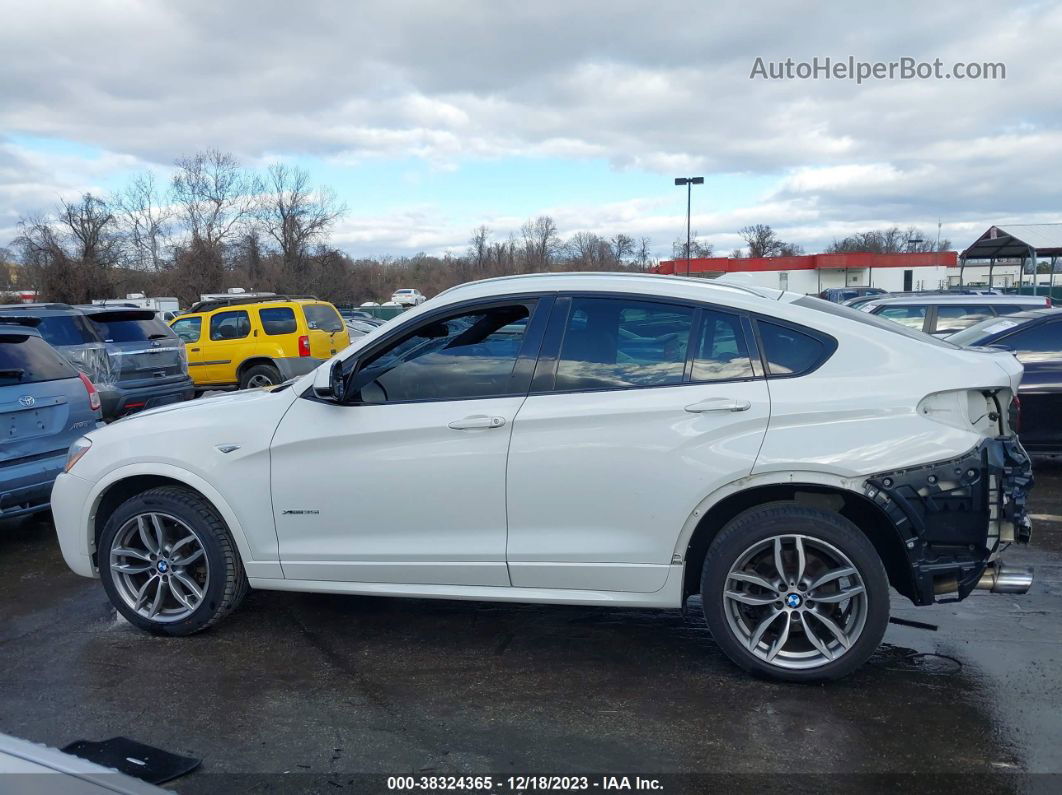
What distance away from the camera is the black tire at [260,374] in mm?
15820

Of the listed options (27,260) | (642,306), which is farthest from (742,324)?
(27,260)

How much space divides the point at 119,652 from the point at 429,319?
2.39 meters

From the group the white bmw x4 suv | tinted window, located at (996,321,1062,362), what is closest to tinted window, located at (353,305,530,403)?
the white bmw x4 suv

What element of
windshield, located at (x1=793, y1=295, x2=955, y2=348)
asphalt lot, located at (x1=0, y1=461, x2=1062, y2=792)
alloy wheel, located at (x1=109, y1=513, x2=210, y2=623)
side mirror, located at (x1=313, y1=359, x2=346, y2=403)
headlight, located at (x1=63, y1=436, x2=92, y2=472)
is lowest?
asphalt lot, located at (x1=0, y1=461, x2=1062, y2=792)

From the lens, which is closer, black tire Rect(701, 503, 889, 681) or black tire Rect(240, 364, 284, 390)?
black tire Rect(701, 503, 889, 681)

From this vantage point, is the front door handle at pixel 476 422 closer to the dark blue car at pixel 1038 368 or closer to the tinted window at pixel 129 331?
the dark blue car at pixel 1038 368

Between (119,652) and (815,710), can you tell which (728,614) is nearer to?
(815,710)

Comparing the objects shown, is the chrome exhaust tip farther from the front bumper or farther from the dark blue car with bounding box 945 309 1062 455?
the dark blue car with bounding box 945 309 1062 455

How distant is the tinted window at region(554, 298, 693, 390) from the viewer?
3.91m

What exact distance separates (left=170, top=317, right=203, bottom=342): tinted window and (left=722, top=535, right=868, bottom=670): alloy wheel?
15000 mm

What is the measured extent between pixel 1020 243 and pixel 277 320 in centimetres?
2384

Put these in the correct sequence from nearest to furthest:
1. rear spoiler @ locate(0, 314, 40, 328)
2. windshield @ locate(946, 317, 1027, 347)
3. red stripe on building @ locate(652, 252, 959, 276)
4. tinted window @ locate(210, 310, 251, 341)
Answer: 1. windshield @ locate(946, 317, 1027, 347)
2. rear spoiler @ locate(0, 314, 40, 328)
3. tinted window @ locate(210, 310, 251, 341)
4. red stripe on building @ locate(652, 252, 959, 276)

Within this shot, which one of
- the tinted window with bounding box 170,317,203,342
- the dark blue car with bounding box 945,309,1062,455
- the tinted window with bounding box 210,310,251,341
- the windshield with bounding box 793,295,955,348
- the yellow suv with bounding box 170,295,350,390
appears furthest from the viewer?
the tinted window with bounding box 170,317,203,342

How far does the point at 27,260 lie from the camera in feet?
148
